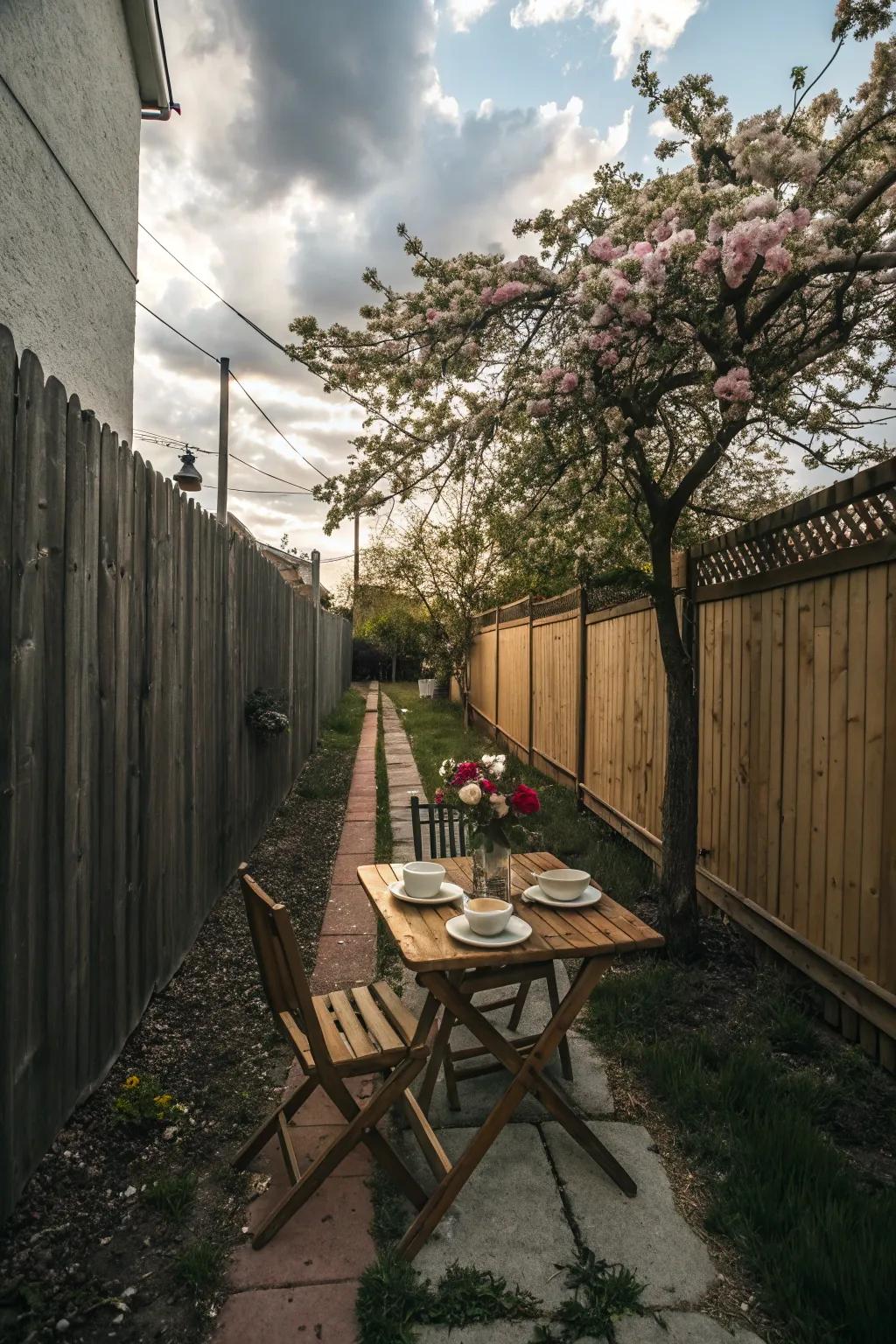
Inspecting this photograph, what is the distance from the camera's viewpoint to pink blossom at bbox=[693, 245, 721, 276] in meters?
2.81

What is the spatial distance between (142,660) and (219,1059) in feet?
4.96

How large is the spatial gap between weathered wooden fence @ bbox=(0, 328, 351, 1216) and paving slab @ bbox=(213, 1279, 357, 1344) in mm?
646

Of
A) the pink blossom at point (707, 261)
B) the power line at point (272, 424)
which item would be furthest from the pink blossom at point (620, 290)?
the power line at point (272, 424)

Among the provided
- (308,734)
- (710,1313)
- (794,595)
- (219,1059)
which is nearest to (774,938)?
(794,595)

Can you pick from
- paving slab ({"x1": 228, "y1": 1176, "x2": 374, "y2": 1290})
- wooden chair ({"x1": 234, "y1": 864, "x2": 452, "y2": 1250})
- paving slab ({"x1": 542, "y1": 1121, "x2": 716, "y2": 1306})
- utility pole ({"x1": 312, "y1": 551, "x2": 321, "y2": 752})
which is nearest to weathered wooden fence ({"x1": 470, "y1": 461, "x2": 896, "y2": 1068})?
paving slab ({"x1": 542, "y1": 1121, "x2": 716, "y2": 1306})

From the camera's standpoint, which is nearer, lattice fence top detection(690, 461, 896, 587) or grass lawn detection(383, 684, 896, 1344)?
grass lawn detection(383, 684, 896, 1344)

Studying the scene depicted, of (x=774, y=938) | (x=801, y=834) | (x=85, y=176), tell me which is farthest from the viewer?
(x=85, y=176)

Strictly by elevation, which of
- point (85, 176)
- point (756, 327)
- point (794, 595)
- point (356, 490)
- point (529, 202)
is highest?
point (85, 176)

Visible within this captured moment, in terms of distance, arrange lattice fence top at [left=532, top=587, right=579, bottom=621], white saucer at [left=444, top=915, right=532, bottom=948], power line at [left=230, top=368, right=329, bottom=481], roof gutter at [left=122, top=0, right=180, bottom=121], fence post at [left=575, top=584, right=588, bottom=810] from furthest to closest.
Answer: power line at [left=230, top=368, right=329, bottom=481], lattice fence top at [left=532, top=587, right=579, bottom=621], fence post at [left=575, top=584, right=588, bottom=810], roof gutter at [left=122, top=0, right=180, bottom=121], white saucer at [left=444, top=915, right=532, bottom=948]

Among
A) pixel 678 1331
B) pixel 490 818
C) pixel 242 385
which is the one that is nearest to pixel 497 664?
pixel 242 385

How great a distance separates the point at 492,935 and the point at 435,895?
38 centimetres

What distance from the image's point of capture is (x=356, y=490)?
13.4 feet

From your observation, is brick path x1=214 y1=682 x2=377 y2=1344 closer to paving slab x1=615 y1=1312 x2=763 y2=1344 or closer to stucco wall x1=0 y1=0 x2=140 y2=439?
paving slab x1=615 y1=1312 x2=763 y2=1344

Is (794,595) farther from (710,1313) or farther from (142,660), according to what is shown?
(142,660)
